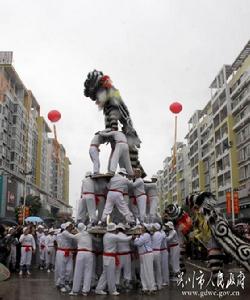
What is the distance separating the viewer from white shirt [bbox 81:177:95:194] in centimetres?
1027

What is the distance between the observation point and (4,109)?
4725cm

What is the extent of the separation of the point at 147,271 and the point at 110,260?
0.99 m

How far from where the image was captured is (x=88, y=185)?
33.8ft

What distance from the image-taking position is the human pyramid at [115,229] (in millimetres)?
8852

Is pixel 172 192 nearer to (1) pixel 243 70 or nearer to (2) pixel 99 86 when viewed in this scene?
(1) pixel 243 70

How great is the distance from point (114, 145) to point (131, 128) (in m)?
1.25

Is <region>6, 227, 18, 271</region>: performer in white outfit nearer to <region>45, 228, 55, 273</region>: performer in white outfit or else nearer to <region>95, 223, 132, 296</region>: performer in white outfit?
<region>45, 228, 55, 273</region>: performer in white outfit

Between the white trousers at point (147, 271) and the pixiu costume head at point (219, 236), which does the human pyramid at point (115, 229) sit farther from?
the pixiu costume head at point (219, 236)

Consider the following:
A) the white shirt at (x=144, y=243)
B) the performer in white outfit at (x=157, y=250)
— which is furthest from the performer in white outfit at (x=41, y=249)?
the white shirt at (x=144, y=243)

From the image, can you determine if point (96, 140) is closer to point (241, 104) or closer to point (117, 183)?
point (117, 183)

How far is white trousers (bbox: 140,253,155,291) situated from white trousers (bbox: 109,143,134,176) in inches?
109

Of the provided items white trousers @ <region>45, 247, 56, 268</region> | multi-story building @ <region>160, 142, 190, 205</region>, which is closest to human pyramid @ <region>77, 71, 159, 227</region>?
white trousers @ <region>45, 247, 56, 268</region>

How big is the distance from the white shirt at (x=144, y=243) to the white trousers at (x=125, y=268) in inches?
15.3

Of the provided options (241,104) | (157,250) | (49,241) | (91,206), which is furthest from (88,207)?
(241,104)
